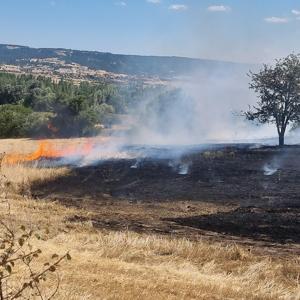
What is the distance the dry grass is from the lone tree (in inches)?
874

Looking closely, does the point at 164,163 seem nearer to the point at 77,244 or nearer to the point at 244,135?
the point at 77,244

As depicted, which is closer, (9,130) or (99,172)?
(99,172)

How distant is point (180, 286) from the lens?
7148 millimetres

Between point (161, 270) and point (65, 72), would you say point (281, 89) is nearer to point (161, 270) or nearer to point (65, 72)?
point (161, 270)

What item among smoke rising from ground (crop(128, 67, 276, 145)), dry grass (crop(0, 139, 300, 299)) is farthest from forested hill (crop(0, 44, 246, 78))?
dry grass (crop(0, 139, 300, 299))

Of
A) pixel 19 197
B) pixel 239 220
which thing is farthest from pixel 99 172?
pixel 239 220

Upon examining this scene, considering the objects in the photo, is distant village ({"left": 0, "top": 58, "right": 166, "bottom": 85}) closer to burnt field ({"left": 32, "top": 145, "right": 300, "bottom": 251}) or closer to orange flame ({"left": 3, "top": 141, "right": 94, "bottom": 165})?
orange flame ({"left": 3, "top": 141, "right": 94, "bottom": 165})

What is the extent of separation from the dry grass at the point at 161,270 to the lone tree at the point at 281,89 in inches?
874

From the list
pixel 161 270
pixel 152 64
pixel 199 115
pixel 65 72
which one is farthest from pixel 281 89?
pixel 65 72

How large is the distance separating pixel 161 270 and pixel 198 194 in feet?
35.0

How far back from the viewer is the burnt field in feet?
43.7

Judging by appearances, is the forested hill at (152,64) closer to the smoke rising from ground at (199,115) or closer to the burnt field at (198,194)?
the smoke rising from ground at (199,115)

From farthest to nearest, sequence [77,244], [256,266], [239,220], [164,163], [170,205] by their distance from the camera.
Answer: [164,163], [170,205], [239,220], [77,244], [256,266]

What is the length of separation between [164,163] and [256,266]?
17.8 m
